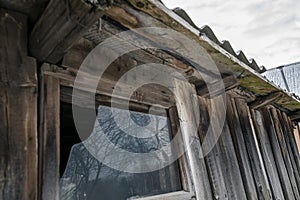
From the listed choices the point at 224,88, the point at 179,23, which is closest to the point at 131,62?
the point at 179,23

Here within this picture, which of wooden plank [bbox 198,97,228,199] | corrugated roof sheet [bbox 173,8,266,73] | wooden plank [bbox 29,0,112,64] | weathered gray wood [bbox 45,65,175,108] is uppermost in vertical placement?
corrugated roof sheet [bbox 173,8,266,73]

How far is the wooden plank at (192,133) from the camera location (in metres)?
1.35

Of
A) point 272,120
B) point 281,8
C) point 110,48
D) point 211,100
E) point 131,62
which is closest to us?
point 110,48

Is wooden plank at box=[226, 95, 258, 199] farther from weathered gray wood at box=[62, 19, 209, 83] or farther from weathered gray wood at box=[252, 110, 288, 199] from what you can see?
weathered gray wood at box=[62, 19, 209, 83]

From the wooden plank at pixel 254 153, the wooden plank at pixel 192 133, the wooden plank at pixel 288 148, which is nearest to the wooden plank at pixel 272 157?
the wooden plank at pixel 254 153

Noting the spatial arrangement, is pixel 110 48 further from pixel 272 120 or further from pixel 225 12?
pixel 272 120

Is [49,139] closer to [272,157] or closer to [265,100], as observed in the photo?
[265,100]

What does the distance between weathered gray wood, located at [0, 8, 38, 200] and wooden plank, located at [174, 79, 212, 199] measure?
0.84 m

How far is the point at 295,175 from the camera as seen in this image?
2.73 meters

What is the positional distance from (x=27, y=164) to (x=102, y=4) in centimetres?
51

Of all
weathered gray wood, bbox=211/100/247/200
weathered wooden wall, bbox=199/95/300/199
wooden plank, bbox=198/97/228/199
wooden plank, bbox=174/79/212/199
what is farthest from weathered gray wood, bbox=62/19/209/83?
weathered gray wood, bbox=211/100/247/200

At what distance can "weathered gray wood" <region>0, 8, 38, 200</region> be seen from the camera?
706mm

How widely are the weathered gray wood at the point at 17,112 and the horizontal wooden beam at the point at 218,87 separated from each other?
3.50 feet

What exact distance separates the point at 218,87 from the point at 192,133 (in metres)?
A: 0.36
